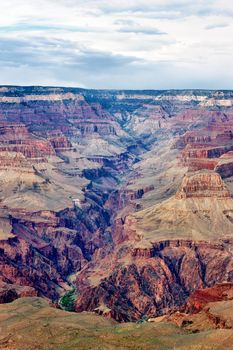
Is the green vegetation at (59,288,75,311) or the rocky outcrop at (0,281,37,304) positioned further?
the green vegetation at (59,288,75,311)

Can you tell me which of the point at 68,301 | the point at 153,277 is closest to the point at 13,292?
the point at 68,301

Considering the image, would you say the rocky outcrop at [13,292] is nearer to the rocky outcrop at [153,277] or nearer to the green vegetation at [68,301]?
the green vegetation at [68,301]

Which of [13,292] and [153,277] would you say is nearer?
[13,292]

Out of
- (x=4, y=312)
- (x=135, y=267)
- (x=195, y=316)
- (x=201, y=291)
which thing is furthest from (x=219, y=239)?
(x=4, y=312)

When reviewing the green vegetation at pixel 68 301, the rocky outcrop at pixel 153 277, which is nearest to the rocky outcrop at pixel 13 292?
the green vegetation at pixel 68 301

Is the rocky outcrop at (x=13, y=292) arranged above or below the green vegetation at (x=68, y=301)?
above

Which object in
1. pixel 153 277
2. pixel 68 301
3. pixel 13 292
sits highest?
pixel 13 292

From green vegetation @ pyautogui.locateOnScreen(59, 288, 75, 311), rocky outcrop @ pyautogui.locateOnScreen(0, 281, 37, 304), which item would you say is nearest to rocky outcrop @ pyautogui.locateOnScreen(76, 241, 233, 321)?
green vegetation @ pyautogui.locateOnScreen(59, 288, 75, 311)

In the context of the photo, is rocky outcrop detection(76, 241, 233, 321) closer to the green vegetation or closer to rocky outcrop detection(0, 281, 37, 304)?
the green vegetation

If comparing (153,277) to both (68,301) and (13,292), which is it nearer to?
(68,301)

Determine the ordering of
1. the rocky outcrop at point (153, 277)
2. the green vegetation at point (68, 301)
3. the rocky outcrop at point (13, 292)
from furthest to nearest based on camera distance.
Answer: the green vegetation at point (68, 301) < the rocky outcrop at point (153, 277) < the rocky outcrop at point (13, 292)
